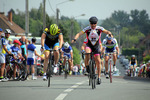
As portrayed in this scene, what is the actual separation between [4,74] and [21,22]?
11873cm

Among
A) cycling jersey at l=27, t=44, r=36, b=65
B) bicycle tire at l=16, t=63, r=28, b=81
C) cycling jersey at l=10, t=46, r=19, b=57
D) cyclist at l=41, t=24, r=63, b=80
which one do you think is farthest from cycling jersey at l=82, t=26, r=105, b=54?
cycling jersey at l=27, t=44, r=36, b=65

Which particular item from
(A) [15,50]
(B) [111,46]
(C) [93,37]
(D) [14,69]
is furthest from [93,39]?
(A) [15,50]

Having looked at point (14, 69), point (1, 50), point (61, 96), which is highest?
point (1, 50)

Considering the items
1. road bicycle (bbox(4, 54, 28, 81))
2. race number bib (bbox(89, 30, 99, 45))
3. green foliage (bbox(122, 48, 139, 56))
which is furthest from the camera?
green foliage (bbox(122, 48, 139, 56))

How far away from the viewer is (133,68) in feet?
111

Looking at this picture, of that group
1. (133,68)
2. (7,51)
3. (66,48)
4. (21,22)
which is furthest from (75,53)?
(7,51)

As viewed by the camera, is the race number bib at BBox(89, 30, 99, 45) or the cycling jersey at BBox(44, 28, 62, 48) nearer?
the race number bib at BBox(89, 30, 99, 45)

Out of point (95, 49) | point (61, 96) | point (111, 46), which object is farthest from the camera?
point (111, 46)

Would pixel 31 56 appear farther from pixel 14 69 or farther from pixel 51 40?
pixel 51 40

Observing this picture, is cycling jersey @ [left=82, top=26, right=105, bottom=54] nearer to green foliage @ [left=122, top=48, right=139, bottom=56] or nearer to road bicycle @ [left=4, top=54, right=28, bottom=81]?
road bicycle @ [left=4, top=54, right=28, bottom=81]

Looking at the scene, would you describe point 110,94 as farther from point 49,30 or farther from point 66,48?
point 66,48

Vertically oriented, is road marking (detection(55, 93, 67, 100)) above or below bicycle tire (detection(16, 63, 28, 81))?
below

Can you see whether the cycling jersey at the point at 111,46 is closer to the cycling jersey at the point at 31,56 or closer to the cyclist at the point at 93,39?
the cycling jersey at the point at 31,56

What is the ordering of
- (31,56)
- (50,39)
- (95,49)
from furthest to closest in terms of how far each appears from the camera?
(31,56), (50,39), (95,49)
